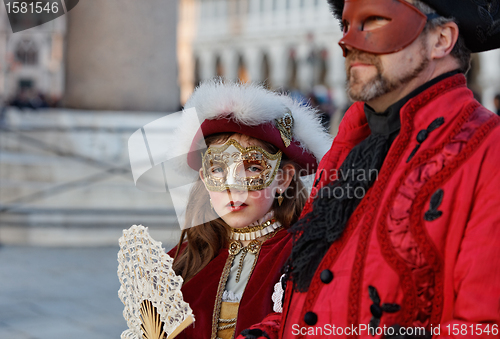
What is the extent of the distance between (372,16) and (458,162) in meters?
0.50

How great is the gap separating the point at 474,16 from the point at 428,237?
64cm

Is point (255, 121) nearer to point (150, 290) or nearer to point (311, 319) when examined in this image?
point (150, 290)

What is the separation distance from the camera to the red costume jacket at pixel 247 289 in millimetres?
2604

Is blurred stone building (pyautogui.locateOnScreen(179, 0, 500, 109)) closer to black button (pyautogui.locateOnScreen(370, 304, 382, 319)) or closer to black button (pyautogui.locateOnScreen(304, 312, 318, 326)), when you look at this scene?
black button (pyautogui.locateOnScreen(304, 312, 318, 326))

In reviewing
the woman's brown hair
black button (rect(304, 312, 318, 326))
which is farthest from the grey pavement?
black button (rect(304, 312, 318, 326))

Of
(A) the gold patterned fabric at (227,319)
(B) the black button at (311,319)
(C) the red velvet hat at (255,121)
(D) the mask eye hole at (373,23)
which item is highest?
(D) the mask eye hole at (373,23)

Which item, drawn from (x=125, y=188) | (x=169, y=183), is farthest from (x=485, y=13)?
(x=125, y=188)

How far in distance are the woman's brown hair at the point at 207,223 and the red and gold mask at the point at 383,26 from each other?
4.06 ft

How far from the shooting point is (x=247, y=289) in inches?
106

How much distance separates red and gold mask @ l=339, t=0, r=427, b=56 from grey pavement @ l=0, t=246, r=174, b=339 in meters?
3.14

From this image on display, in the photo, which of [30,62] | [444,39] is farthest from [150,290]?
[30,62]

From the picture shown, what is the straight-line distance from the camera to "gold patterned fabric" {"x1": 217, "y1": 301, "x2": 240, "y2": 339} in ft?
8.80

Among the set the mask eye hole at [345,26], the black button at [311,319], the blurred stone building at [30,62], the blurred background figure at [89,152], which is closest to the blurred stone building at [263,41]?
the blurred stone building at [30,62]

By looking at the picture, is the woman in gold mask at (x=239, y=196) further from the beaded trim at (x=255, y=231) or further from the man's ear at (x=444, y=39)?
the man's ear at (x=444, y=39)
